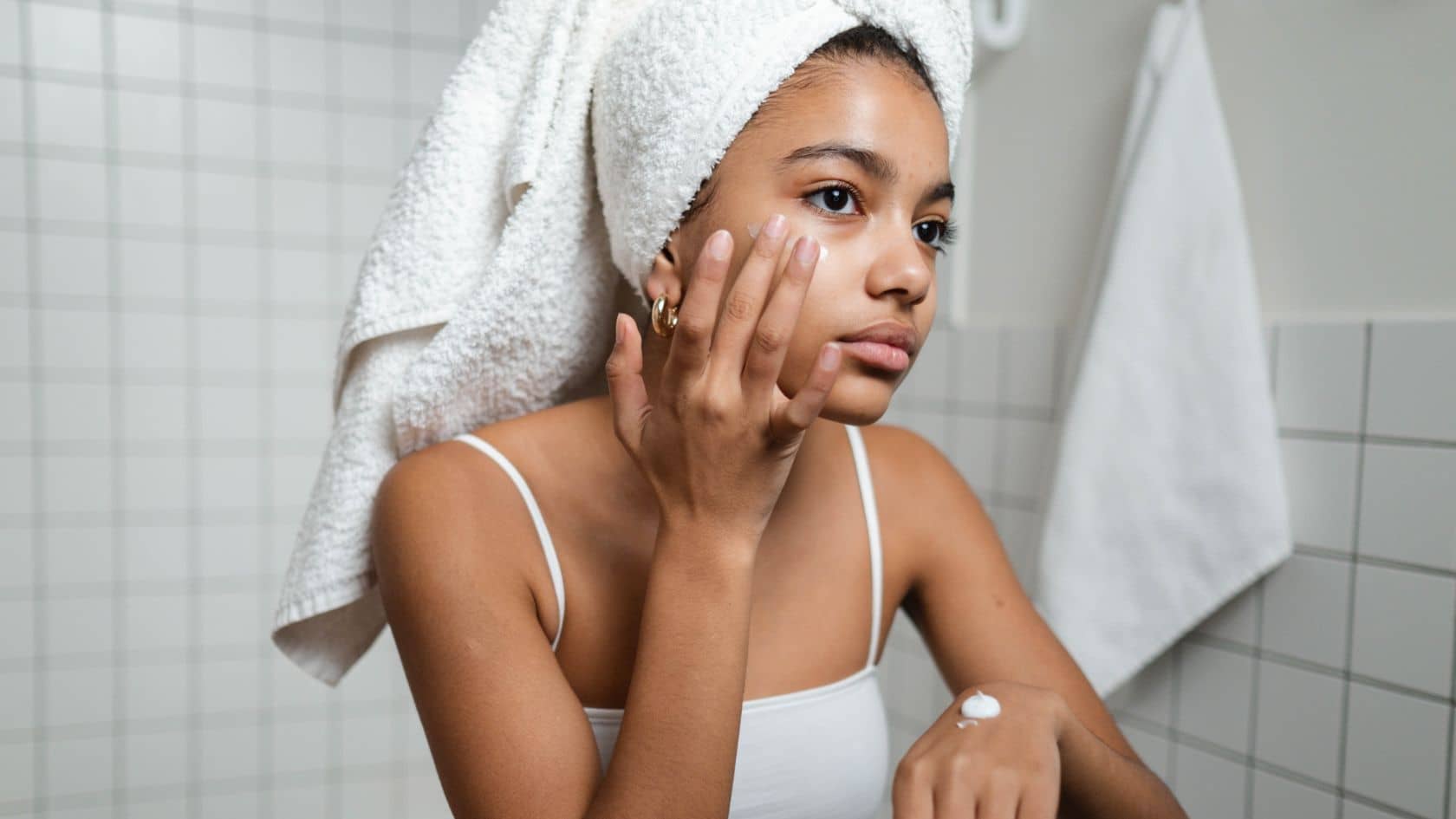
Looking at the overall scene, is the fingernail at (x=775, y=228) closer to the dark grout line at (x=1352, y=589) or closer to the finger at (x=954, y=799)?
the finger at (x=954, y=799)

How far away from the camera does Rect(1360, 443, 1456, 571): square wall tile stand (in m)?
0.91

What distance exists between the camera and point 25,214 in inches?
67.7

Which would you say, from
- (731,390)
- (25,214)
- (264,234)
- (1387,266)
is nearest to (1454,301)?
(1387,266)

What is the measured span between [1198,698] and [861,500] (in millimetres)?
528

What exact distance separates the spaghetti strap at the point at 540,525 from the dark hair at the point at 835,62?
0.73ft

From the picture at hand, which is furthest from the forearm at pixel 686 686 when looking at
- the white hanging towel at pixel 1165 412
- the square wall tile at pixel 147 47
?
the square wall tile at pixel 147 47

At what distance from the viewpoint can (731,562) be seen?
62cm

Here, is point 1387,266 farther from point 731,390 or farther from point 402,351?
point 402,351

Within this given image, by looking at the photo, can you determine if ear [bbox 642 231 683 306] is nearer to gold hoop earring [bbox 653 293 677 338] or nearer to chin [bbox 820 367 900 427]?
gold hoop earring [bbox 653 293 677 338]

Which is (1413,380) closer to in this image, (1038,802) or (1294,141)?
(1294,141)

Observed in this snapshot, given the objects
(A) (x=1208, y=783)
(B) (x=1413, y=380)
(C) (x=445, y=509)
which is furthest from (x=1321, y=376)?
(C) (x=445, y=509)

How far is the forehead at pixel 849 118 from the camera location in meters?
0.67

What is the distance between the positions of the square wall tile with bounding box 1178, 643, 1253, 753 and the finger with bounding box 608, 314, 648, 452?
793 millimetres

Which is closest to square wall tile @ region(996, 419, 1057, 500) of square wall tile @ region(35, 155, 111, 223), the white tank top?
the white tank top
